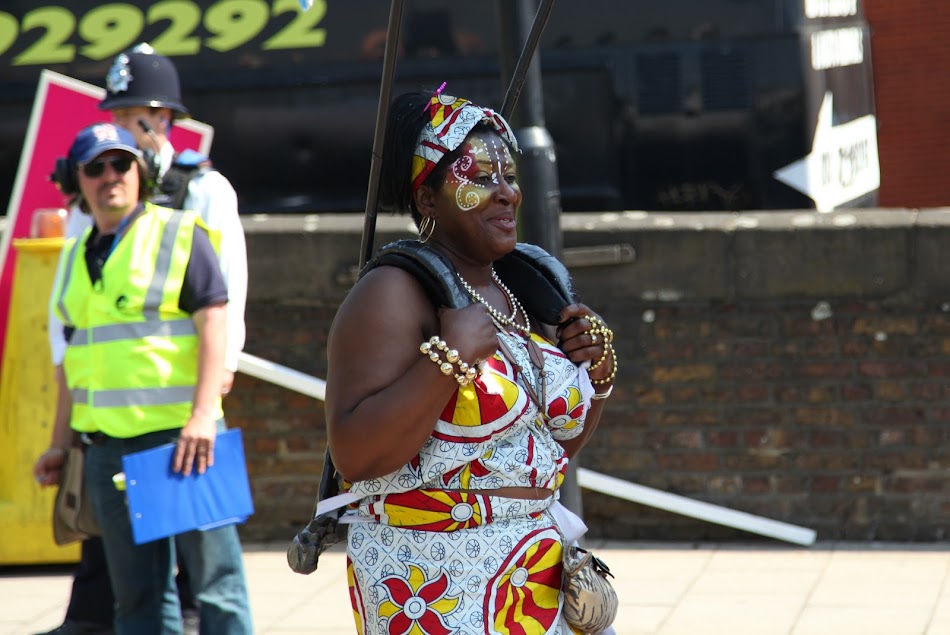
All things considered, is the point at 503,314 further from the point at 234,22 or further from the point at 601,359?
the point at 234,22

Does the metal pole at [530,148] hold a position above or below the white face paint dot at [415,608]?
above

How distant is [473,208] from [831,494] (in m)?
4.10

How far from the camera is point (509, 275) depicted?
313 cm

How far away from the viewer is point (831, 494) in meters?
6.51

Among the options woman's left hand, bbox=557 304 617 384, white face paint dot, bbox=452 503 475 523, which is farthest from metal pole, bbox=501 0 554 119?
white face paint dot, bbox=452 503 475 523

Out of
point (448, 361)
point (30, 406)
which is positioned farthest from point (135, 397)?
point (30, 406)

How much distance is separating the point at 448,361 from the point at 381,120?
1.85 ft

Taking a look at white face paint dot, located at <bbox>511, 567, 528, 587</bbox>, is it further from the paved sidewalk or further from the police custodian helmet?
the police custodian helmet

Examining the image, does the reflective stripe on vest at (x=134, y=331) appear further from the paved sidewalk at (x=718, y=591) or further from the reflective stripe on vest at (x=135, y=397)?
the paved sidewalk at (x=718, y=591)

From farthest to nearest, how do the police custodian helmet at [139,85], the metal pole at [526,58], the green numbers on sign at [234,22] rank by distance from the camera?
the green numbers on sign at [234,22], the police custodian helmet at [139,85], the metal pole at [526,58]

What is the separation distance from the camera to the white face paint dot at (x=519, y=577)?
2820 mm

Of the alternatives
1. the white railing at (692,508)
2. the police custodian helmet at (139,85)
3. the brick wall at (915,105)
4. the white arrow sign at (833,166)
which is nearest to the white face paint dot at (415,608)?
the police custodian helmet at (139,85)

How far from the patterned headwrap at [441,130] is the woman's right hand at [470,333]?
1.05 ft

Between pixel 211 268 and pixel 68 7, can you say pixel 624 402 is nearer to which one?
pixel 211 268
